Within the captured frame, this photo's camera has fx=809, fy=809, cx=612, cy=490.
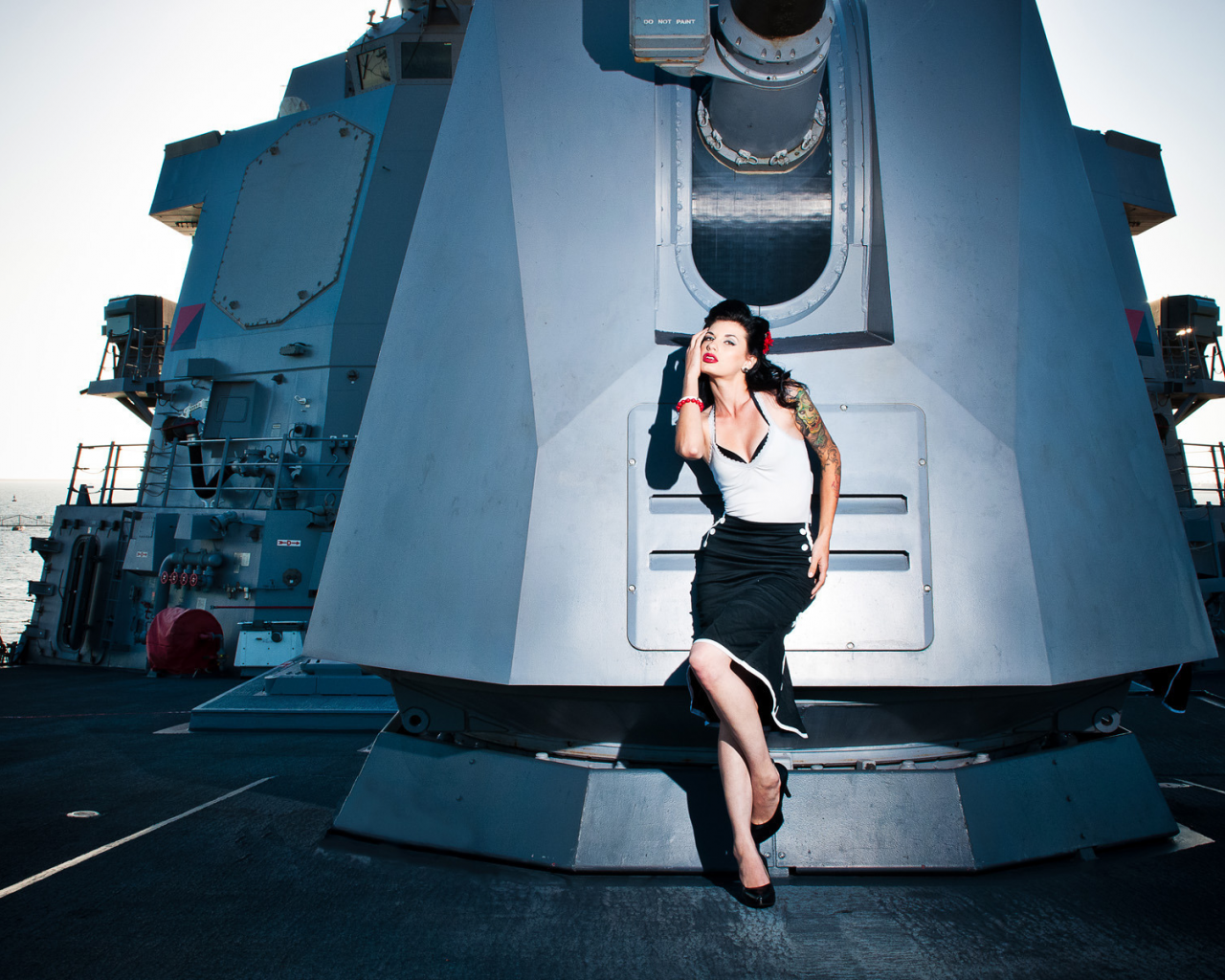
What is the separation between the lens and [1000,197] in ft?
7.57

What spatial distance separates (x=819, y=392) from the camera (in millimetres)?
2230

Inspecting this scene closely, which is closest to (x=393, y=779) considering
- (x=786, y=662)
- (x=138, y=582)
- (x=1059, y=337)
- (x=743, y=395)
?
(x=786, y=662)

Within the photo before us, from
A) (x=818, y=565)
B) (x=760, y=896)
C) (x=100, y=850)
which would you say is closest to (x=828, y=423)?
(x=818, y=565)

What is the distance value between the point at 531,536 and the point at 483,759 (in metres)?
0.67

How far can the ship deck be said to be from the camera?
1.62 metres

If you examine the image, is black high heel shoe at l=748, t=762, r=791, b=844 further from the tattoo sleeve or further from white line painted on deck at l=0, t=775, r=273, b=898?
white line painted on deck at l=0, t=775, r=273, b=898

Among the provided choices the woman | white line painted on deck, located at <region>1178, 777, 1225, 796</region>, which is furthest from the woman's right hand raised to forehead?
white line painted on deck, located at <region>1178, 777, 1225, 796</region>

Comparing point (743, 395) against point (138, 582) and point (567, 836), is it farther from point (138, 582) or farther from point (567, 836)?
point (138, 582)

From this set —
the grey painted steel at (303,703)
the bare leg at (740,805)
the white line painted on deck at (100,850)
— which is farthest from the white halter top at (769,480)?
the grey painted steel at (303,703)

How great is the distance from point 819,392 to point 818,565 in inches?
19.7

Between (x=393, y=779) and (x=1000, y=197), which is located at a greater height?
(x=1000, y=197)

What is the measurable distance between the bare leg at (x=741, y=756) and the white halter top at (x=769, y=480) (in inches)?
14.5

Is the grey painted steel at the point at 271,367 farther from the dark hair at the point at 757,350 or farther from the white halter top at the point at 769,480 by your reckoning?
the white halter top at the point at 769,480

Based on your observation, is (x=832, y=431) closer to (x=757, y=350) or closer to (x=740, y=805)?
(x=757, y=350)
